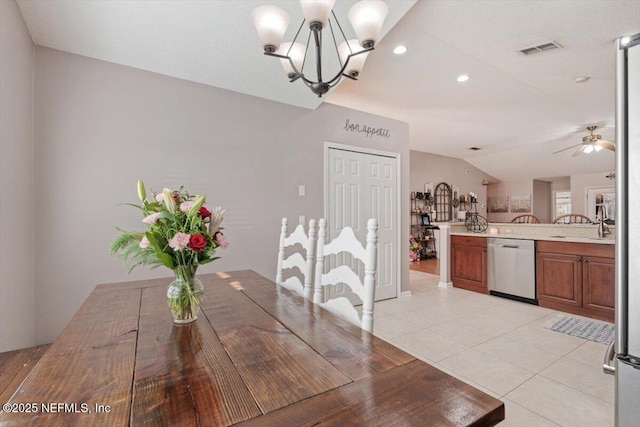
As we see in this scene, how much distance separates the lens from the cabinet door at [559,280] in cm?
337

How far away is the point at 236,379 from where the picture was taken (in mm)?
754

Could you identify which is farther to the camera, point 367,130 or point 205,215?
point 367,130

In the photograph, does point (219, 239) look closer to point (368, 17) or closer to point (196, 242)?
point (196, 242)

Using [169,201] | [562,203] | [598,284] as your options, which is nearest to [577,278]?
[598,284]

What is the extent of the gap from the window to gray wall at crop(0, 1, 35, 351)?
39.8ft

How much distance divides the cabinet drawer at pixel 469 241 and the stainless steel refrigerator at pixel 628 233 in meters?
3.68

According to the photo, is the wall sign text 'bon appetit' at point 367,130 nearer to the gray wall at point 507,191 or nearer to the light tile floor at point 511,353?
the light tile floor at point 511,353

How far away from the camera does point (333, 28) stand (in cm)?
243

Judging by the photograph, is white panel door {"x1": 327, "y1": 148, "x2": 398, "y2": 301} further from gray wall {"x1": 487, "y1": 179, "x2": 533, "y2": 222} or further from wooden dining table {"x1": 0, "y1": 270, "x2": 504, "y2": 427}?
gray wall {"x1": 487, "y1": 179, "x2": 533, "y2": 222}

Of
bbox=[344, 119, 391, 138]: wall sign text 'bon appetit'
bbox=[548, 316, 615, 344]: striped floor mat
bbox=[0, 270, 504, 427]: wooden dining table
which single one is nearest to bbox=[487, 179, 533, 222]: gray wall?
bbox=[548, 316, 615, 344]: striped floor mat

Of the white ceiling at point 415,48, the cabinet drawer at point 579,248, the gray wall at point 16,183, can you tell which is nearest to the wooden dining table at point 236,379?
the gray wall at point 16,183

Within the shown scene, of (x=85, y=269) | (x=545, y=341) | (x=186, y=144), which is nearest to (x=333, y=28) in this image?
(x=186, y=144)

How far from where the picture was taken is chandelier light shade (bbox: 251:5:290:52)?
1486mm

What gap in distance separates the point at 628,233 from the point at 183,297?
4.96 ft
